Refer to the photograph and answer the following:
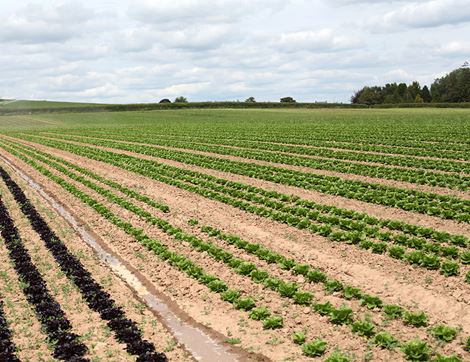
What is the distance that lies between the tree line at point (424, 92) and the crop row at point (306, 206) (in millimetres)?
96761

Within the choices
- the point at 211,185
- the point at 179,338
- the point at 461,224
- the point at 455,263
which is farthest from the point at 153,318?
the point at 211,185

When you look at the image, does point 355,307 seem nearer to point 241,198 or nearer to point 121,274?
point 121,274

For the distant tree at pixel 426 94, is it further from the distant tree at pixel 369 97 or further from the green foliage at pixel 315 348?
the green foliage at pixel 315 348

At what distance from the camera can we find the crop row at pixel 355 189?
55.3 feet

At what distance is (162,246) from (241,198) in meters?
5.69

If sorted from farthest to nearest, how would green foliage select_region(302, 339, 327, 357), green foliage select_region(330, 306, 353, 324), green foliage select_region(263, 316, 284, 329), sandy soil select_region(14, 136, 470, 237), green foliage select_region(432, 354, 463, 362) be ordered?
1. sandy soil select_region(14, 136, 470, 237)
2. green foliage select_region(263, 316, 284, 329)
3. green foliage select_region(330, 306, 353, 324)
4. green foliage select_region(302, 339, 327, 357)
5. green foliage select_region(432, 354, 463, 362)

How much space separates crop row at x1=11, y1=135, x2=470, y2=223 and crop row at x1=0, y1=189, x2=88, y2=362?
1010cm

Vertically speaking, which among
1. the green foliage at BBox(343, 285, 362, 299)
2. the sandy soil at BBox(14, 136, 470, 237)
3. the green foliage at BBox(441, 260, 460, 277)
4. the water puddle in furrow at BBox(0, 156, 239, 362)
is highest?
the sandy soil at BBox(14, 136, 470, 237)

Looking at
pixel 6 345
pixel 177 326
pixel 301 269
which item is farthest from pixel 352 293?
pixel 6 345

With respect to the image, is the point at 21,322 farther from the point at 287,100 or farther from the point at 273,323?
the point at 287,100

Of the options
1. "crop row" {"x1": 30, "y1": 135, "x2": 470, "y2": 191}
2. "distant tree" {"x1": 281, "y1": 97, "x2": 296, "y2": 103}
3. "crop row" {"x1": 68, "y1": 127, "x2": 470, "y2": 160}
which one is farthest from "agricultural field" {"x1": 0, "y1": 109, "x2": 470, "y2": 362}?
"distant tree" {"x1": 281, "y1": 97, "x2": 296, "y2": 103}

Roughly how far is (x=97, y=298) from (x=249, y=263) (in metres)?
3.34

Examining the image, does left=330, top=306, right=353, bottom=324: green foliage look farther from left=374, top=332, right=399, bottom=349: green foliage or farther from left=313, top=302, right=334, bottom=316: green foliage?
left=374, top=332, right=399, bottom=349: green foliage

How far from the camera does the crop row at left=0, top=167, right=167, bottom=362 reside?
9438 millimetres
